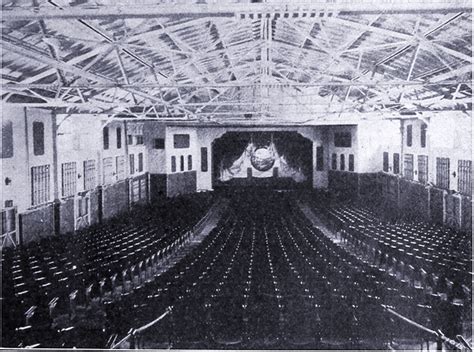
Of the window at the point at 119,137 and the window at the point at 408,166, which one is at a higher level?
the window at the point at 119,137

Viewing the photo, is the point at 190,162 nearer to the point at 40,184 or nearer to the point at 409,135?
the point at 409,135

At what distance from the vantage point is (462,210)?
18250 mm

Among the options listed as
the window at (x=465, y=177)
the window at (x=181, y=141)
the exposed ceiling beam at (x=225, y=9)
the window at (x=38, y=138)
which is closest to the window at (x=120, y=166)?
the window at (x=181, y=141)

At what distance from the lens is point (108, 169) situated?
23578mm

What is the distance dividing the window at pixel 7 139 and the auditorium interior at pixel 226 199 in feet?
0.60

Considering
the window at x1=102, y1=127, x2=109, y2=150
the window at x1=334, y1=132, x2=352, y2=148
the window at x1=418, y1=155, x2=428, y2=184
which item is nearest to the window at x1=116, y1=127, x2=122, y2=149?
the window at x1=102, y1=127, x2=109, y2=150

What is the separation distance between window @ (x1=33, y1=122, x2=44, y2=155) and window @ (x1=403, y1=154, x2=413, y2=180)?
18.8 m

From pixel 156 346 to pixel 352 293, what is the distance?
4.03 metres

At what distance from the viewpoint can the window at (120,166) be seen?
81.3 feet

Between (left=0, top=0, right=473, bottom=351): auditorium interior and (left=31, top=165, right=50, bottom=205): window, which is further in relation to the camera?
(left=31, top=165, right=50, bottom=205): window

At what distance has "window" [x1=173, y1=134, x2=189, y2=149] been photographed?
30531mm

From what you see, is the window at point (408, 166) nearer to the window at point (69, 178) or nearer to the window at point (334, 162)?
the window at point (334, 162)

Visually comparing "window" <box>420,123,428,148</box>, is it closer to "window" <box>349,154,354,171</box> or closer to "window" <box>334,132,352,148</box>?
"window" <box>349,154,354,171</box>

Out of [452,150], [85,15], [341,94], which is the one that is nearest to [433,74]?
[452,150]
